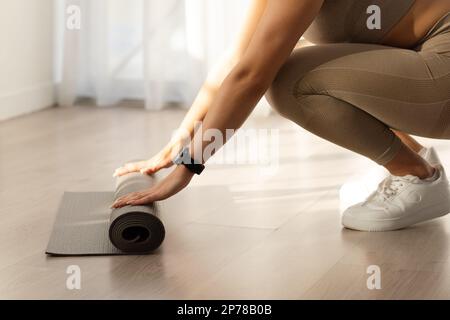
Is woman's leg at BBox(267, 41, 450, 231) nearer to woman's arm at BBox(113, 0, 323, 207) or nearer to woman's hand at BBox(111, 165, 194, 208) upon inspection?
woman's arm at BBox(113, 0, 323, 207)

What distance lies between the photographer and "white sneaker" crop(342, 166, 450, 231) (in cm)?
210

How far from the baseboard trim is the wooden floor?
62 cm

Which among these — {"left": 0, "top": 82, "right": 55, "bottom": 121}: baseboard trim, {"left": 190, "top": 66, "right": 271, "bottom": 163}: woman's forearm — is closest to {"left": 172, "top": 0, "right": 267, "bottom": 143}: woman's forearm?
{"left": 190, "top": 66, "right": 271, "bottom": 163}: woman's forearm

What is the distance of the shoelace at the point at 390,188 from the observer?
214 cm

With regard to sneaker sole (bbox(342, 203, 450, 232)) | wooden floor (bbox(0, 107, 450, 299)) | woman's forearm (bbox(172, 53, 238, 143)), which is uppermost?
woman's forearm (bbox(172, 53, 238, 143))

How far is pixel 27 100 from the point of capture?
395 centimetres

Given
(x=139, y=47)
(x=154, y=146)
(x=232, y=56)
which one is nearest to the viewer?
(x=232, y=56)

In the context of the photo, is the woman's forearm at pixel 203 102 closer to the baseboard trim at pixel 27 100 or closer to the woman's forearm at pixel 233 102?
the woman's forearm at pixel 233 102

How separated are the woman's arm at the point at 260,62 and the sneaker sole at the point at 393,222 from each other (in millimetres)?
443

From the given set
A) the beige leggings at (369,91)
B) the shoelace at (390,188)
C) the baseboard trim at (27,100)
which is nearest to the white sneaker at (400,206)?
the shoelace at (390,188)

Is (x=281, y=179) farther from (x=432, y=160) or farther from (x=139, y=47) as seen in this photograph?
(x=139, y=47)

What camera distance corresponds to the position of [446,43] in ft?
6.50
